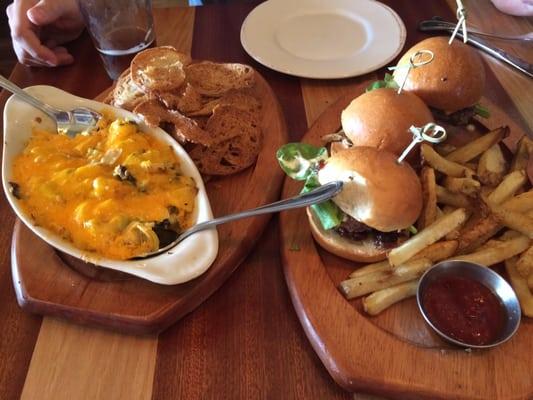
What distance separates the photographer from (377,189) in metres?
1.61

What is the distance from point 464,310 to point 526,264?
11.8 inches

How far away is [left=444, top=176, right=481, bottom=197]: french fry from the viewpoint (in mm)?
1764

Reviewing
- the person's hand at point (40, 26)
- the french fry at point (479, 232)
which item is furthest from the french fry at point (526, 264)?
the person's hand at point (40, 26)

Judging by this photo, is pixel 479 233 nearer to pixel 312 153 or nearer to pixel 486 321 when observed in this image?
pixel 486 321

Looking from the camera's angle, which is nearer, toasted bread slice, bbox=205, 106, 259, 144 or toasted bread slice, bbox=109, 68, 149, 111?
toasted bread slice, bbox=205, 106, 259, 144

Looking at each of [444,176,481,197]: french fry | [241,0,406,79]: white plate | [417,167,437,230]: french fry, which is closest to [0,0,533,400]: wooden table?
[417,167,437,230]: french fry

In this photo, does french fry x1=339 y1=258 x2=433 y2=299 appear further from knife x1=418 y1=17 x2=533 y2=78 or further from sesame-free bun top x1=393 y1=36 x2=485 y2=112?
knife x1=418 y1=17 x2=533 y2=78

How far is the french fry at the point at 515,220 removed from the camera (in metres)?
1.67

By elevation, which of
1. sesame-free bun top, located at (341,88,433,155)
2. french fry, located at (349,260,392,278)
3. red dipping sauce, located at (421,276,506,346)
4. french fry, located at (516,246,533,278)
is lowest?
french fry, located at (349,260,392,278)

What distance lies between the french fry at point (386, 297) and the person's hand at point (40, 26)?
224 cm

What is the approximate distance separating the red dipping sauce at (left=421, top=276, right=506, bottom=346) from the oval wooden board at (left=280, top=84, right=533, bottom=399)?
0.06 m

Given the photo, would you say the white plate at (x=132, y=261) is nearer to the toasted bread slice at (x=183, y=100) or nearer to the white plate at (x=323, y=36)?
the toasted bread slice at (x=183, y=100)

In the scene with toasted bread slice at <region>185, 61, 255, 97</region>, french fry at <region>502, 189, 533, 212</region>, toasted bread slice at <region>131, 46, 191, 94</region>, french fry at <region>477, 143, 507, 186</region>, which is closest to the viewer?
french fry at <region>502, 189, 533, 212</region>

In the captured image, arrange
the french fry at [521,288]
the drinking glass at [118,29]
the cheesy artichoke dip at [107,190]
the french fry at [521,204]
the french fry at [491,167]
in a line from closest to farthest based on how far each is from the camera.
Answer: the french fry at [521,288] → the cheesy artichoke dip at [107,190] → the french fry at [521,204] → the french fry at [491,167] → the drinking glass at [118,29]
